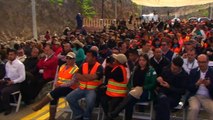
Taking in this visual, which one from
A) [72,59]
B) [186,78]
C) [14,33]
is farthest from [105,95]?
[14,33]

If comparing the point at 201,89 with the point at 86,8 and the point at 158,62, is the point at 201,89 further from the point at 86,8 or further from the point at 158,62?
the point at 86,8

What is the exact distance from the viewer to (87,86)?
6855mm

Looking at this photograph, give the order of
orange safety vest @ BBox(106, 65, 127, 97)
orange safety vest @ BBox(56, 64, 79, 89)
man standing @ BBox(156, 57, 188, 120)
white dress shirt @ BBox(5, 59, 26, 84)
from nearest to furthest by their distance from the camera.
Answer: man standing @ BBox(156, 57, 188, 120)
orange safety vest @ BBox(106, 65, 127, 97)
orange safety vest @ BBox(56, 64, 79, 89)
white dress shirt @ BBox(5, 59, 26, 84)

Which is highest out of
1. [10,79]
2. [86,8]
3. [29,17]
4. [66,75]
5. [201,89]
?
[86,8]

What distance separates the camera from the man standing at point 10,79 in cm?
769

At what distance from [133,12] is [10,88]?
4083cm

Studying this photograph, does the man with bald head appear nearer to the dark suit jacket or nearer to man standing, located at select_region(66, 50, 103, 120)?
the dark suit jacket

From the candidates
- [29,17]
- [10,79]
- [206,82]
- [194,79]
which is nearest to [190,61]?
[194,79]

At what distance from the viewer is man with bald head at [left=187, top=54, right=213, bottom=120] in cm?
602

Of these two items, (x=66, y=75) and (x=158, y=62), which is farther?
(x=158, y=62)

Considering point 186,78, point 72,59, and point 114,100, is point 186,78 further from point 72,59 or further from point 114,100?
point 72,59

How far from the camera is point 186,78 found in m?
6.34

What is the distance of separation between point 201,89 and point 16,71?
14.3 feet

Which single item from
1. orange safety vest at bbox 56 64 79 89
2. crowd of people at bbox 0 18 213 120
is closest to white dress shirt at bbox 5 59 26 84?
crowd of people at bbox 0 18 213 120
